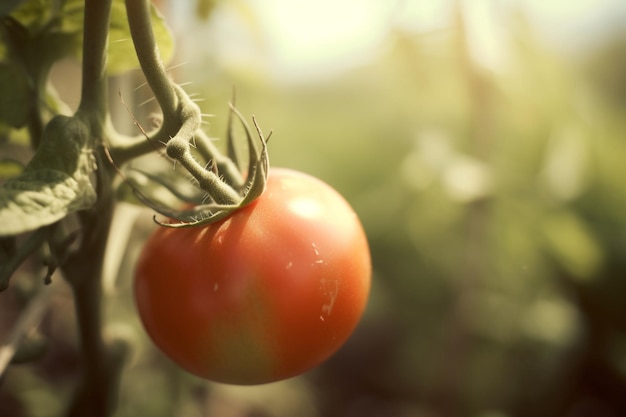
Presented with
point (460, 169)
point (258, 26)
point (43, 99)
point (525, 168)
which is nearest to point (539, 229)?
point (525, 168)

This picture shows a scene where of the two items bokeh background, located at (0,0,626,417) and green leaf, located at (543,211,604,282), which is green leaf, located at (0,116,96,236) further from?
green leaf, located at (543,211,604,282)

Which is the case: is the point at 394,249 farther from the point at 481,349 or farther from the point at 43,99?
the point at 43,99

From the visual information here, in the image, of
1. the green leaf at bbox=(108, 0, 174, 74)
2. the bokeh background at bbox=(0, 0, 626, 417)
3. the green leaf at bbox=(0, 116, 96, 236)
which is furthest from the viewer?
the bokeh background at bbox=(0, 0, 626, 417)

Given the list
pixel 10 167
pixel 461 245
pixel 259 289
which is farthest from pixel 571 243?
pixel 10 167

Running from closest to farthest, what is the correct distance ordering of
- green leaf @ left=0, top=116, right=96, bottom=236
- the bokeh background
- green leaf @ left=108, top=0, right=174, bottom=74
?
1. green leaf @ left=0, top=116, right=96, bottom=236
2. green leaf @ left=108, top=0, right=174, bottom=74
3. the bokeh background

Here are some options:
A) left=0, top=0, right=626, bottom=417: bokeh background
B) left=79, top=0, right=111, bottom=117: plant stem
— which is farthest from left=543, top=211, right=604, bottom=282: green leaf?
left=79, top=0, right=111, bottom=117: plant stem

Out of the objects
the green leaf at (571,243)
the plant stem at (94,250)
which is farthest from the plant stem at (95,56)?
the green leaf at (571,243)

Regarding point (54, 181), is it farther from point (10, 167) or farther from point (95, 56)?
point (10, 167)
